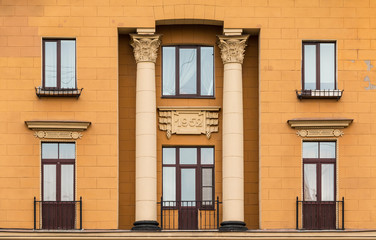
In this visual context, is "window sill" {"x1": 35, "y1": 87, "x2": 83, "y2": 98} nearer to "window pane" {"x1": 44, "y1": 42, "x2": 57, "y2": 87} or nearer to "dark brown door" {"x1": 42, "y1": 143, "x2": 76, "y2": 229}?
"window pane" {"x1": 44, "y1": 42, "x2": 57, "y2": 87}

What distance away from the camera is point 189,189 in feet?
166

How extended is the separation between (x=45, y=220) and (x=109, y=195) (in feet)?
8.30

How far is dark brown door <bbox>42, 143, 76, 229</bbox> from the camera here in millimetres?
49344

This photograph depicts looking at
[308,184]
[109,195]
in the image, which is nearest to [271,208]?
[308,184]

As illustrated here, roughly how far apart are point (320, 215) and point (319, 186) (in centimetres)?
110

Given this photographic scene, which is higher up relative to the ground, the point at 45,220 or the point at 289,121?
the point at 289,121

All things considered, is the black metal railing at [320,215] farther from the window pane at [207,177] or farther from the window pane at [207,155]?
the window pane at [207,155]

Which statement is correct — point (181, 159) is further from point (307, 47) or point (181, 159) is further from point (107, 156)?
point (307, 47)

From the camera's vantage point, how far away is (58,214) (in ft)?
162

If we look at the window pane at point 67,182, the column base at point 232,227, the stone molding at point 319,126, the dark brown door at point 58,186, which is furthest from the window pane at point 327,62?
the window pane at point 67,182

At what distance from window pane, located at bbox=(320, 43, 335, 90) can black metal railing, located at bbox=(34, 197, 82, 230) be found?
1034 cm

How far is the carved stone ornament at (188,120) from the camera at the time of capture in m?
50.5

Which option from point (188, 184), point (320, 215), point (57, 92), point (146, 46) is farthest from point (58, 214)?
point (320, 215)

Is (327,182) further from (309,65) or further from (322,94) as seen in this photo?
(309,65)
